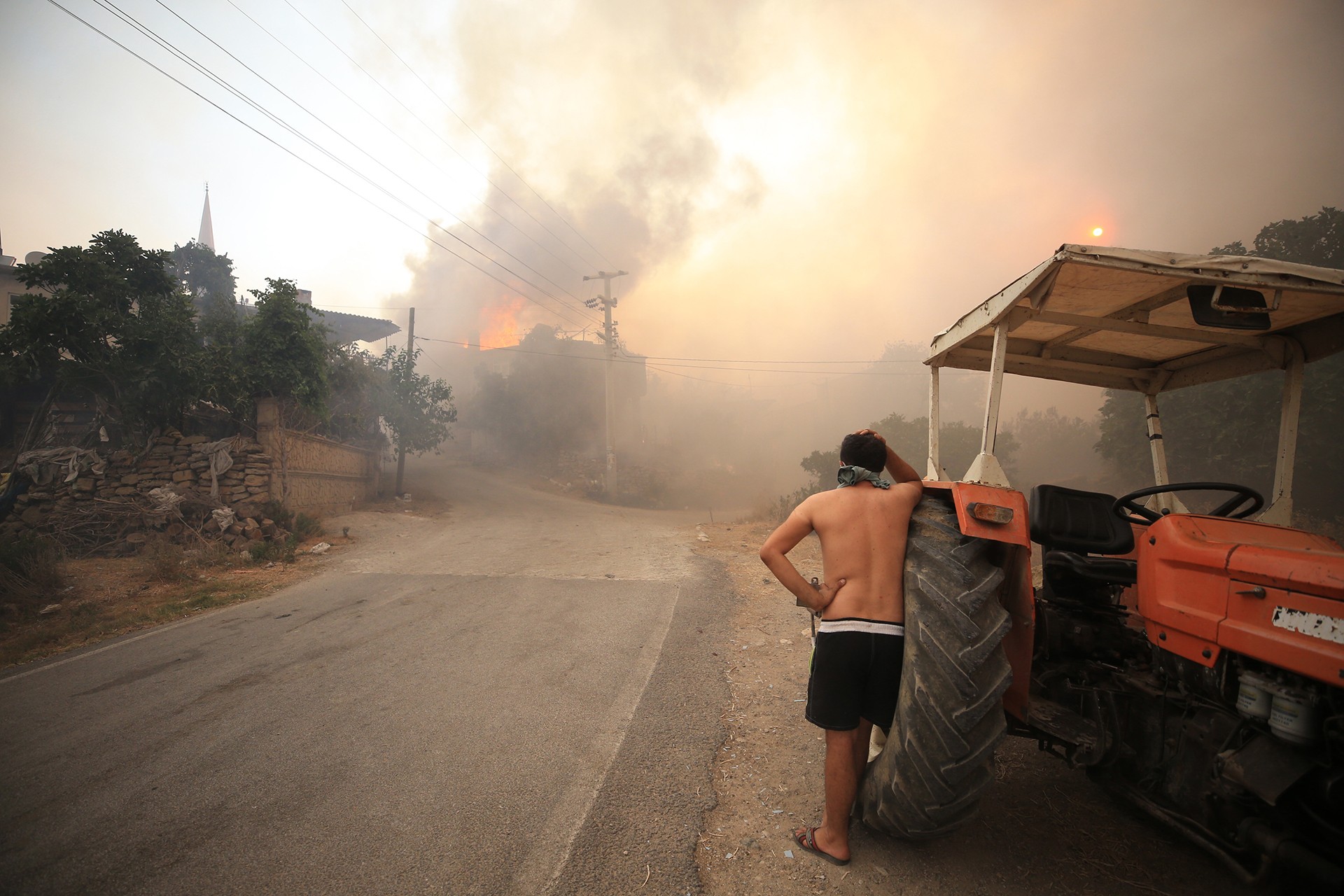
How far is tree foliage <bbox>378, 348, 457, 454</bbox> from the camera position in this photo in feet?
67.8

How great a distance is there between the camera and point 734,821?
7.92 ft

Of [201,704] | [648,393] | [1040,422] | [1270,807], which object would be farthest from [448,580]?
[648,393]

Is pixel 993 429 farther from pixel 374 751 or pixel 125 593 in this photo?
pixel 125 593

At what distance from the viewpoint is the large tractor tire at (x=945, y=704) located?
1.87 metres

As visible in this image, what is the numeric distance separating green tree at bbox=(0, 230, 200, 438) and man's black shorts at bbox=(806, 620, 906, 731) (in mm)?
12621

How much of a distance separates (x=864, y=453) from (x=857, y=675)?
0.94 meters

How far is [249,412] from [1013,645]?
46.4ft

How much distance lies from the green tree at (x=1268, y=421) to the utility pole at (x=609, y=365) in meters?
17.4

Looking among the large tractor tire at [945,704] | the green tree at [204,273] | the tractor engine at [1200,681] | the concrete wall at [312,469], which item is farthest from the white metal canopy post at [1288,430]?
the green tree at [204,273]

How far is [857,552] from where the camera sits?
2.26m

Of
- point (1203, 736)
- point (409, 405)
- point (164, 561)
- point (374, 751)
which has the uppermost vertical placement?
point (409, 405)

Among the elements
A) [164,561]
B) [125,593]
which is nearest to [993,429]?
[125,593]

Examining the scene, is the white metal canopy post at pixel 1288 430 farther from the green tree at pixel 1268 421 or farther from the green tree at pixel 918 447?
the green tree at pixel 918 447

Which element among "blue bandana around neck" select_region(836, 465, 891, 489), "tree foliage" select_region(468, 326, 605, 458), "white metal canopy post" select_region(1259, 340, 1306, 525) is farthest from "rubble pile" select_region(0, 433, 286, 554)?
"tree foliage" select_region(468, 326, 605, 458)
